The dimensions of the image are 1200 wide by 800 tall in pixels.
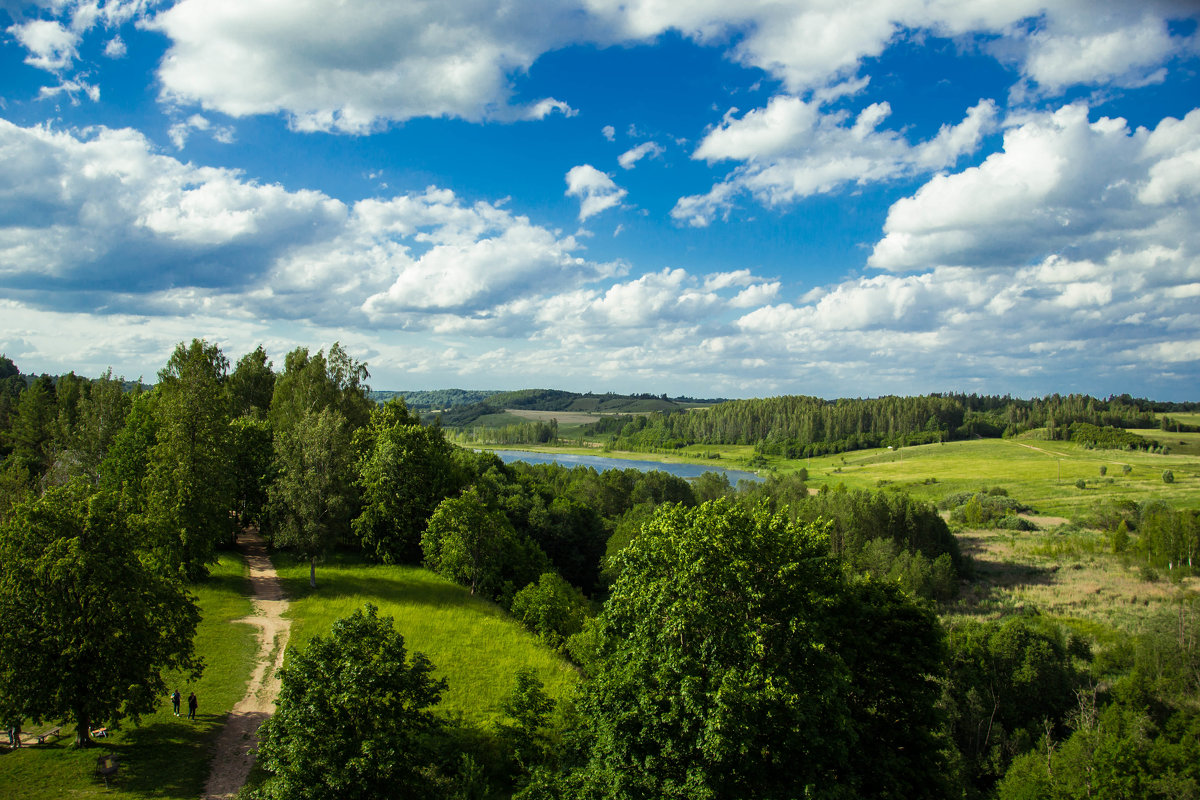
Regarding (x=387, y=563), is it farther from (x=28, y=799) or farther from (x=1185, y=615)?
(x=1185, y=615)

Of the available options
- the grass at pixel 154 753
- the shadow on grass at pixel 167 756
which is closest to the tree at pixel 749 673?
the shadow on grass at pixel 167 756

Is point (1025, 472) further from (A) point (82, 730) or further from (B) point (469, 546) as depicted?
(A) point (82, 730)

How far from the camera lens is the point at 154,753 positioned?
66.4 ft

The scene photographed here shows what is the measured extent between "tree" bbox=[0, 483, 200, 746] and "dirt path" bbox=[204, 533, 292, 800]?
2.91m

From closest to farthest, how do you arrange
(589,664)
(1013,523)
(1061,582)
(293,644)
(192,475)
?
(589,664)
(293,644)
(192,475)
(1061,582)
(1013,523)

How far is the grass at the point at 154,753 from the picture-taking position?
59.2ft

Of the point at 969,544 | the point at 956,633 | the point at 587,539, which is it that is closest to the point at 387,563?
the point at 587,539

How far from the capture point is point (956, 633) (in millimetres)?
49375

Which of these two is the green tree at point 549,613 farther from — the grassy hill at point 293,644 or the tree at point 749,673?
the tree at point 749,673

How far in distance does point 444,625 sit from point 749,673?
2011 centimetres

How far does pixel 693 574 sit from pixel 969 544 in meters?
96.2

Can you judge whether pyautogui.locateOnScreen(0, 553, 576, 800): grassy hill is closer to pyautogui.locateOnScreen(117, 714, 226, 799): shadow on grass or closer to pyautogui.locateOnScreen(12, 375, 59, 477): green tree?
pyautogui.locateOnScreen(117, 714, 226, 799): shadow on grass

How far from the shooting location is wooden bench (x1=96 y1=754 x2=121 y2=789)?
1834cm

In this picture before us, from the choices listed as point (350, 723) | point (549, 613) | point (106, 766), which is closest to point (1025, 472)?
point (549, 613)
